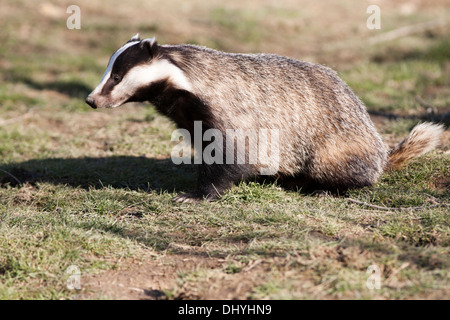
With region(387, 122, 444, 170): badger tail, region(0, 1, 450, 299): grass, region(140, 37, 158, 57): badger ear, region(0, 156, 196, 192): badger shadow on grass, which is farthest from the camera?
region(0, 156, 196, 192): badger shadow on grass

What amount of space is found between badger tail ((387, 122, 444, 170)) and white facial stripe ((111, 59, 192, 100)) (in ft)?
7.01

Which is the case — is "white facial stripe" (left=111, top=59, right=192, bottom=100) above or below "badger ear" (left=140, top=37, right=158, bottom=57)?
below

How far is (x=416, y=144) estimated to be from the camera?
207 inches

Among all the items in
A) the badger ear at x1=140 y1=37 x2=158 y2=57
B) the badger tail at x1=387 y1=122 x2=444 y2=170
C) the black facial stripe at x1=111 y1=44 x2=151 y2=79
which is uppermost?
the badger ear at x1=140 y1=37 x2=158 y2=57

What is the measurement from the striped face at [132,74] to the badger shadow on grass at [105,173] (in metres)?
0.91

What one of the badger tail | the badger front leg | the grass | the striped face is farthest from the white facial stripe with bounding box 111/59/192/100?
the badger tail

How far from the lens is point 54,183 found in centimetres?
543

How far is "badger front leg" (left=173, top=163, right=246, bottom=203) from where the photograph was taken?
15.5 ft

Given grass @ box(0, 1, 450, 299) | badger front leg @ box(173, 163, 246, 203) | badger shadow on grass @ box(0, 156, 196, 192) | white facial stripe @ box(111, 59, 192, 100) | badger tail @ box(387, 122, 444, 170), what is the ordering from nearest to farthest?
grass @ box(0, 1, 450, 299), white facial stripe @ box(111, 59, 192, 100), badger front leg @ box(173, 163, 246, 203), badger tail @ box(387, 122, 444, 170), badger shadow on grass @ box(0, 156, 196, 192)

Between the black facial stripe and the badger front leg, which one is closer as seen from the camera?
the black facial stripe

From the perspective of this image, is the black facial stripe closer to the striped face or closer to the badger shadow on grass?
the striped face

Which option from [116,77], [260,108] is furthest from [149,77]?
[260,108]

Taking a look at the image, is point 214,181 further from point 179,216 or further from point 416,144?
point 416,144
